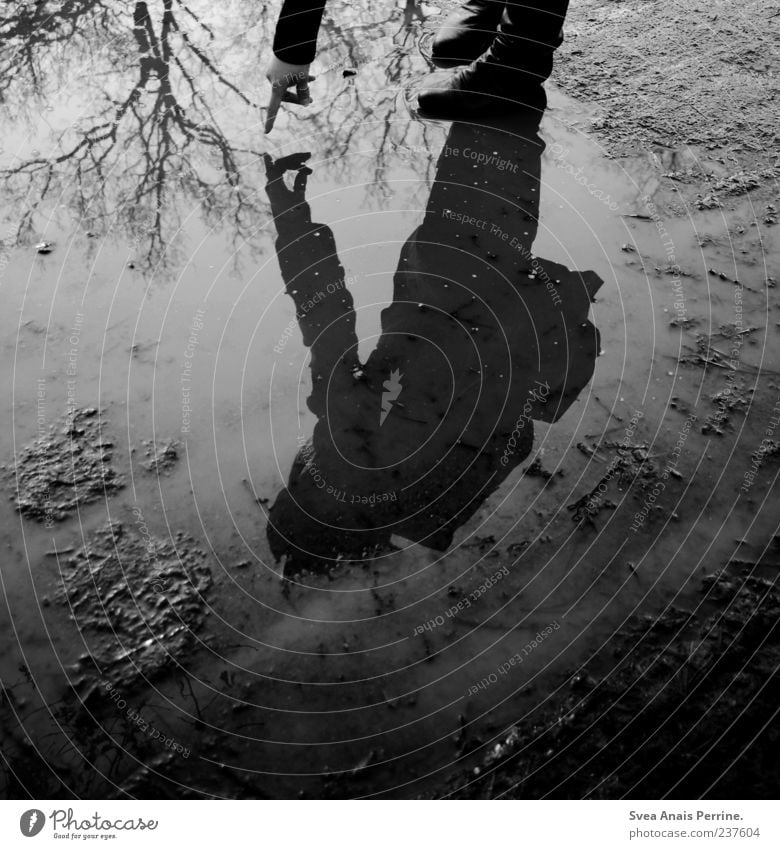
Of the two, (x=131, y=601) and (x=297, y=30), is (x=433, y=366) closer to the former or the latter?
(x=131, y=601)

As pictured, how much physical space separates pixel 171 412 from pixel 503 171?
216 cm

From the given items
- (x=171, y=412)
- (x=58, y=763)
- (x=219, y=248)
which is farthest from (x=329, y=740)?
(x=219, y=248)

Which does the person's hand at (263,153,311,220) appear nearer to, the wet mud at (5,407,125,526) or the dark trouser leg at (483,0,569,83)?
the dark trouser leg at (483,0,569,83)

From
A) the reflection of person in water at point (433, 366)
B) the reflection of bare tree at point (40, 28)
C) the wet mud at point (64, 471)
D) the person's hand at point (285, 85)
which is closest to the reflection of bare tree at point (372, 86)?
the person's hand at point (285, 85)

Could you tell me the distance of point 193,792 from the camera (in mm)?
1884

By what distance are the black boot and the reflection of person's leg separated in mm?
325

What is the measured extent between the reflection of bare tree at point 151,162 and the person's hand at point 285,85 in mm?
253

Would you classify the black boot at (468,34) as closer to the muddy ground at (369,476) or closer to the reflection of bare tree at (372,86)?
the reflection of bare tree at (372,86)

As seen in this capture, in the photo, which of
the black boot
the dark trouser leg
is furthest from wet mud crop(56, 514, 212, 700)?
the black boot

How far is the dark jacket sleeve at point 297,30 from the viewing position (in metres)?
3.15

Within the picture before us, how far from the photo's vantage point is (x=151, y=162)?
3656 mm

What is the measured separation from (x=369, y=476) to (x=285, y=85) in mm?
2359

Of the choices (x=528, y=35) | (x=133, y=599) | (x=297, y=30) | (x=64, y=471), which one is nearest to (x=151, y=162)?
(x=297, y=30)

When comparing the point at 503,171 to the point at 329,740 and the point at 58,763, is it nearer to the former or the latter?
the point at 329,740
